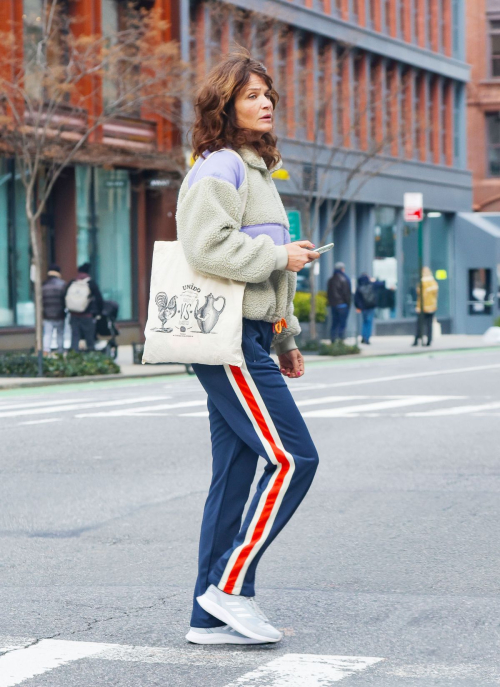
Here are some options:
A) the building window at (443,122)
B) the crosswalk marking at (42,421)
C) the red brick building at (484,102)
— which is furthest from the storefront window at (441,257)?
the crosswalk marking at (42,421)

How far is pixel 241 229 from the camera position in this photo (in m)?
4.66

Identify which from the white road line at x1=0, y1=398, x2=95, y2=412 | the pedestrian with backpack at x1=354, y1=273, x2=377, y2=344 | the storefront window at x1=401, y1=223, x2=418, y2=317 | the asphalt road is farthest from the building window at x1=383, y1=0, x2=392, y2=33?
the asphalt road

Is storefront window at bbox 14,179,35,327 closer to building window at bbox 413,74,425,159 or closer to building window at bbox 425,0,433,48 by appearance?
building window at bbox 413,74,425,159

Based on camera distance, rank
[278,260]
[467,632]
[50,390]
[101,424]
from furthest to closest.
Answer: [50,390]
[101,424]
[467,632]
[278,260]

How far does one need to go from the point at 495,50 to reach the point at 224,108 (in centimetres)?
5042

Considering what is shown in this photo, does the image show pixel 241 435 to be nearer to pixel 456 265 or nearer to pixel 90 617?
pixel 90 617

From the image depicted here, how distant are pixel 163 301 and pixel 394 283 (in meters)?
41.2

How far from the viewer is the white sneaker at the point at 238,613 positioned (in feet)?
15.3

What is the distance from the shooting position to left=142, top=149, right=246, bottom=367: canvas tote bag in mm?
4551

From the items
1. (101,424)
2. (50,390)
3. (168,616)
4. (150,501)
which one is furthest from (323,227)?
(168,616)

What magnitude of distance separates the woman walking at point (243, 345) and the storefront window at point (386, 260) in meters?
39.5

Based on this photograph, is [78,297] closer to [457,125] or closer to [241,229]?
[241,229]

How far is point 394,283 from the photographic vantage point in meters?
45.6

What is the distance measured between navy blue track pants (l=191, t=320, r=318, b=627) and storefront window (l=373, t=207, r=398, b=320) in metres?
39.5
